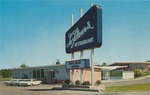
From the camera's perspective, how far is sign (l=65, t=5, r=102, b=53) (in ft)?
85.6

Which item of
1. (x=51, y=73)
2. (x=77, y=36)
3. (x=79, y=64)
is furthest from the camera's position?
(x=51, y=73)

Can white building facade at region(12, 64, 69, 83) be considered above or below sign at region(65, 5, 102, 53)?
below

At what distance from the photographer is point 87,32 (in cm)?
2809

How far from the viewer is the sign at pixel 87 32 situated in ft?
85.6

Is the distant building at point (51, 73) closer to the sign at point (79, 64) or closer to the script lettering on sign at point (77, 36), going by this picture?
the sign at point (79, 64)

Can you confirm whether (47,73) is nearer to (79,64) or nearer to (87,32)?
(79,64)

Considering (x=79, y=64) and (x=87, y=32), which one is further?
(x=79, y=64)

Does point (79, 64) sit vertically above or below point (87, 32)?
below

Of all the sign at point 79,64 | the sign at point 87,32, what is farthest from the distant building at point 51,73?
the sign at point 87,32

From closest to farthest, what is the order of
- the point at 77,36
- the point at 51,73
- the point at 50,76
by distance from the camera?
1. the point at 77,36
2. the point at 51,73
3. the point at 50,76

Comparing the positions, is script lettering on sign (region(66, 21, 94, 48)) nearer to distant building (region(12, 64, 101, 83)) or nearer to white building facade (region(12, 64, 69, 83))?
distant building (region(12, 64, 101, 83))

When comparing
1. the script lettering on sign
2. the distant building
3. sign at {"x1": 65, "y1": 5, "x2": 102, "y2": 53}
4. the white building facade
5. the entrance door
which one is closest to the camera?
sign at {"x1": 65, "y1": 5, "x2": 102, "y2": 53}

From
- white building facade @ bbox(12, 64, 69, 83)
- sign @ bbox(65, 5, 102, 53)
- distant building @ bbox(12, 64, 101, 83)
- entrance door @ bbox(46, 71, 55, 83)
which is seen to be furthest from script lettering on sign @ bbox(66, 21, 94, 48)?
entrance door @ bbox(46, 71, 55, 83)

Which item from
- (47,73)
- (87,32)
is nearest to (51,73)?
(47,73)
